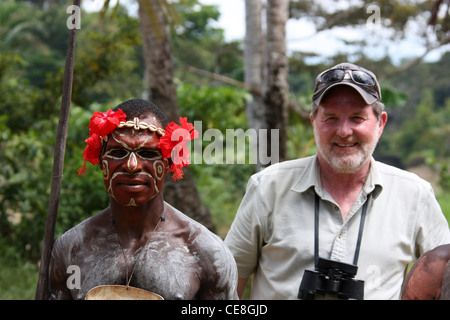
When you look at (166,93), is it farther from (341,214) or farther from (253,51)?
(341,214)

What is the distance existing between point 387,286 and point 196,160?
Result: 500cm

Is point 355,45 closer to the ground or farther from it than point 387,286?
farther from it

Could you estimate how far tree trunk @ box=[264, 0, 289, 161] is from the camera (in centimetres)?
663

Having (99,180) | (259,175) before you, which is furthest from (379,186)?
(99,180)

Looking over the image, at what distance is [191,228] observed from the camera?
2.48 meters

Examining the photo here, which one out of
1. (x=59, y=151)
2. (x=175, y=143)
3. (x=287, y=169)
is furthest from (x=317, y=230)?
(x=59, y=151)

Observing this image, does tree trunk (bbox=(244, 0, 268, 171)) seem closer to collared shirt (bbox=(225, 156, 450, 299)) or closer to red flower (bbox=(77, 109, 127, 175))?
collared shirt (bbox=(225, 156, 450, 299))

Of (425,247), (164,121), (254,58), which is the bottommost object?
(425,247)

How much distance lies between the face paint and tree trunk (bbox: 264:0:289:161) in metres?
4.28

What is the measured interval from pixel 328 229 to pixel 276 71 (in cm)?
397

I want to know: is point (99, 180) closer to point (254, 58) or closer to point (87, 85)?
point (87, 85)

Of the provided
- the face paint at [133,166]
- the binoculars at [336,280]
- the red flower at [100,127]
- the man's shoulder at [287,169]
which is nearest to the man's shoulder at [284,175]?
the man's shoulder at [287,169]

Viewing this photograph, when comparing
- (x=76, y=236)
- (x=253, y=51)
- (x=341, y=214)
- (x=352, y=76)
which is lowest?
(x=76, y=236)

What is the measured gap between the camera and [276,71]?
6.70 metres
